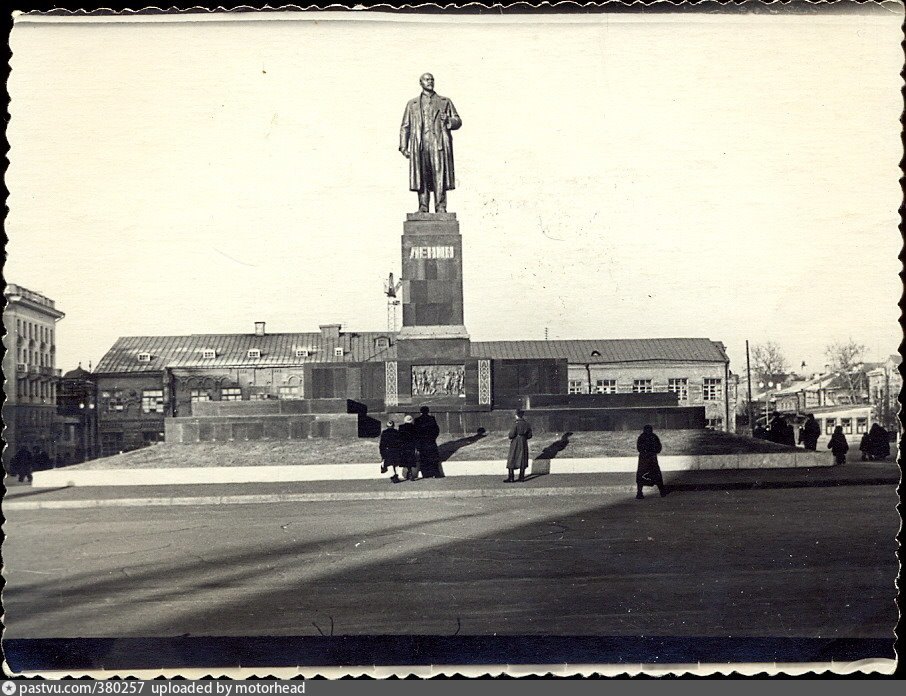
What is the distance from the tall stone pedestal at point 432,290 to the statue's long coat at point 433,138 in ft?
3.52

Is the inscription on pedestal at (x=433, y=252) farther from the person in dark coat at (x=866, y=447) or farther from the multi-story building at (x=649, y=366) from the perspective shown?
the multi-story building at (x=649, y=366)

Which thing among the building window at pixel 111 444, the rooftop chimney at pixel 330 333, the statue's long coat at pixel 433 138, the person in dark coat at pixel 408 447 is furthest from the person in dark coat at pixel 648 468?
the rooftop chimney at pixel 330 333

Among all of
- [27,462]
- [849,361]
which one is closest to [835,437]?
[849,361]

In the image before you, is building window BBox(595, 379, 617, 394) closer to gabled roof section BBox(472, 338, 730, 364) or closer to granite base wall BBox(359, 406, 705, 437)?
gabled roof section BBox(472, 338, 730, 364)

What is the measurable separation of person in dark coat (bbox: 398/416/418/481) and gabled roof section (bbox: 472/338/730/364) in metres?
27.8

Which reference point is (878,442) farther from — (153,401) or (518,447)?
(153,401)

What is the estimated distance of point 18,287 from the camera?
9672 millimetres

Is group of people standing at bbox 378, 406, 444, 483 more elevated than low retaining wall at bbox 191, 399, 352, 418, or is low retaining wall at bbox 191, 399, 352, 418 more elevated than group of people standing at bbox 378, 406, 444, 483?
low retaining wall at bbox 191, 399, 352, 418

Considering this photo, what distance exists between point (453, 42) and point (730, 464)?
28.9 ft

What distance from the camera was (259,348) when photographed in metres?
37.3

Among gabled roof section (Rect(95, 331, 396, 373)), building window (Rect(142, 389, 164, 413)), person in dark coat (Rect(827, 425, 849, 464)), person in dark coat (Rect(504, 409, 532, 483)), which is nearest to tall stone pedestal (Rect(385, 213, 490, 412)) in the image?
person in dark coat (Rect(504, 409, 532, 483))

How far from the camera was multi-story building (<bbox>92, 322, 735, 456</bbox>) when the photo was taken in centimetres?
1836

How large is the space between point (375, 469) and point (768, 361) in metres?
7.92

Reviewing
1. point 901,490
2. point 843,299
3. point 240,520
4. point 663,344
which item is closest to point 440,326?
point 240,520
